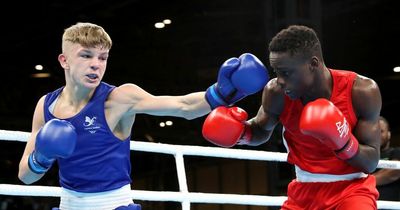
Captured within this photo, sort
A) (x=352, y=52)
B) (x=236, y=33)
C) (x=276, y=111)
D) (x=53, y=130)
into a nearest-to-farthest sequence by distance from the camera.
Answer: (x=53, y=130), (x=276, y=111), (x=236, y=33), (x=352, y=52)

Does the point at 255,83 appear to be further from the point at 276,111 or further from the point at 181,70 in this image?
the point at 181,70

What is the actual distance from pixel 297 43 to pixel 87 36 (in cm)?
71

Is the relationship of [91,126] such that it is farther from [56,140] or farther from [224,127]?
[224,127]

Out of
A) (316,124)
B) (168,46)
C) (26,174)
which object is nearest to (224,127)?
(316,124)

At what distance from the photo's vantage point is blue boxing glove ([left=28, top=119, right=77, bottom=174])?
2.12 meters

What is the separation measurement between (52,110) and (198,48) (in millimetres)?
10252

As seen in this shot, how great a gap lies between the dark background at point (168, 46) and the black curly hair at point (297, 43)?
7416mm

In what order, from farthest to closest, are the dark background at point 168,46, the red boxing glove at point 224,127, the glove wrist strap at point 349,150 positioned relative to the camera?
the dark background at point 168,46, the red boxing glove at point 224,127, the glove wrist strap at point 349,150

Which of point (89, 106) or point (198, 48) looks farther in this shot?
point (198, 48)

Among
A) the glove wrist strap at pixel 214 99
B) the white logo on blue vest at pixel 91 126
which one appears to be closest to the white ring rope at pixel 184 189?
the white logo on blue vest at pixel 91 126

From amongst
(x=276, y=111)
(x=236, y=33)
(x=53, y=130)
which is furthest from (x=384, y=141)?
(x=236, y=33)

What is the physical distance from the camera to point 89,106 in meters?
2.33

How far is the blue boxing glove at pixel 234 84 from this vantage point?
88.8 inches

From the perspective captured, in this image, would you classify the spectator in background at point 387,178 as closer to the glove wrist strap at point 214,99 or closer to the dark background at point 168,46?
the glove wrist strap at point 214,99
